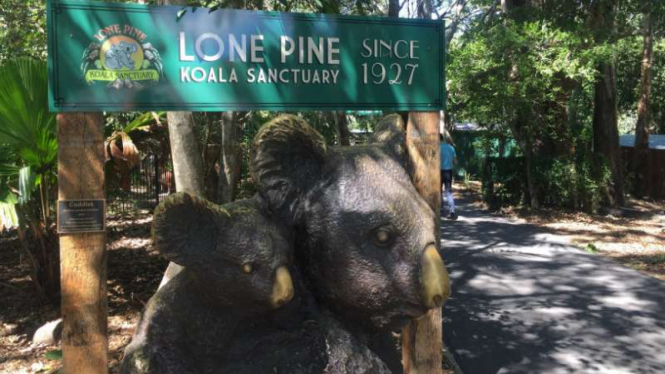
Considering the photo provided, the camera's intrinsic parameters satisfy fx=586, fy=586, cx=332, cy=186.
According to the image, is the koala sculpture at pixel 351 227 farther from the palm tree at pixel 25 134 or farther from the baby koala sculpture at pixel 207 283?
the palm tree at pixel 25 134

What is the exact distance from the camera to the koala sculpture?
6.37 ft

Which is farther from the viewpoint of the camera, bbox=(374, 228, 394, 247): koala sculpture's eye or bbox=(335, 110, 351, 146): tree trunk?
bbox=(335, 110, 351, 146): tree trunk

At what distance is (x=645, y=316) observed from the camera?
281 inches

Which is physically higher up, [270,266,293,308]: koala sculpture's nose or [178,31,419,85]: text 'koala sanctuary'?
[178,31,419,85]: text 'koala sanctuary'

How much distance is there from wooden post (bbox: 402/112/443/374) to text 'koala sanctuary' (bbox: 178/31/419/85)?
0.43 m

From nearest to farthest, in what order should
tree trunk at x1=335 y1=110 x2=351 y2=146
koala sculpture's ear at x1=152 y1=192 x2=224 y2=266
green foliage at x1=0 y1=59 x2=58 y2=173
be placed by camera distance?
koala sculpture's ear at x1=152 y1=192 x2=224 y2=266, green foliage at x1=0 y1=59 x2=58 y2=173, tree trunk at x1=335 y1=110 x2=351 y2=146

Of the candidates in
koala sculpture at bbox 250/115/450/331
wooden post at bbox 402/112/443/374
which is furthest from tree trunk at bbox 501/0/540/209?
koala sculpture at bbox 250/115/450/331

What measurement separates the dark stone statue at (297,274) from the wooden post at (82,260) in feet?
2.52

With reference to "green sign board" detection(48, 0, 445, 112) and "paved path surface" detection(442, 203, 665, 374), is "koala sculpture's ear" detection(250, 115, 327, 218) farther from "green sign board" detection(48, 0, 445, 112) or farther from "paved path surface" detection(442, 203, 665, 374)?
"paved path surface" detection(442, 203, 665, 374)

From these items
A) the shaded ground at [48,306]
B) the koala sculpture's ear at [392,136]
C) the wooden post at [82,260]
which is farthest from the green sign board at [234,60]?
the shaded ground at [48,306]

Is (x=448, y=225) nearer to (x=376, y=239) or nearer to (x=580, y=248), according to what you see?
(x=580, y=248)

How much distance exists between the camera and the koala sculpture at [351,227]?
1.94m

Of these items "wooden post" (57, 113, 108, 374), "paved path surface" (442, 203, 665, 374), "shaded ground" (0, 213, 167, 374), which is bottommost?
"paved path surface" (442, 203, 665, 374)

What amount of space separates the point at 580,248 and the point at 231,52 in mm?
10040
